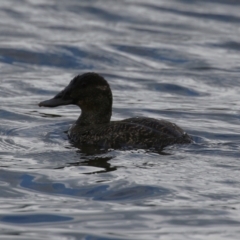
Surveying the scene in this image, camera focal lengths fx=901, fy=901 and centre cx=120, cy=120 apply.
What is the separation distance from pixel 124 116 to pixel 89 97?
1.78 metres

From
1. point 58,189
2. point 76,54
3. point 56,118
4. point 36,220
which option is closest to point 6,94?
point 56,118

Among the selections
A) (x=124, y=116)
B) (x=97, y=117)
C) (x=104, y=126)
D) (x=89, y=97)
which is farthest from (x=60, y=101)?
(x=124, y=116)

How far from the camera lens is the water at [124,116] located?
28.6 ft

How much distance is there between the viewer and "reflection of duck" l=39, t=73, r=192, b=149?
1140 centimetres

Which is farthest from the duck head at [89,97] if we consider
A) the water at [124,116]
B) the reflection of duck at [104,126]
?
the water at [124,116]

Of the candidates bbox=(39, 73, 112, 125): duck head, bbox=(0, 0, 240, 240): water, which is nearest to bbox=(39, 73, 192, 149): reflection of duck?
bbox=(39, 73, 112, 125): duck head

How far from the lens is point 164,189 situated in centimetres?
959

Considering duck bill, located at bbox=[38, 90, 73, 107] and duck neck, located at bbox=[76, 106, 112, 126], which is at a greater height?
duck bill, located at bbox=[38, 90, 73, 107]

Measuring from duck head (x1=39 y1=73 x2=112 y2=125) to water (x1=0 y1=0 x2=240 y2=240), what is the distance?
1.59ft

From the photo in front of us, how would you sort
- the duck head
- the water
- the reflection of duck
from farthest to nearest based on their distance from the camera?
the duck head < the reflection of duck < the water

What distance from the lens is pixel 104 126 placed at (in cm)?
1194

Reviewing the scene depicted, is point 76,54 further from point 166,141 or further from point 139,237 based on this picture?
point 139,237

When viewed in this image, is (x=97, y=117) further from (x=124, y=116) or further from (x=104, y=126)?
(x=124, y=116)

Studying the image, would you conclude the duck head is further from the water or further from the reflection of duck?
the water
